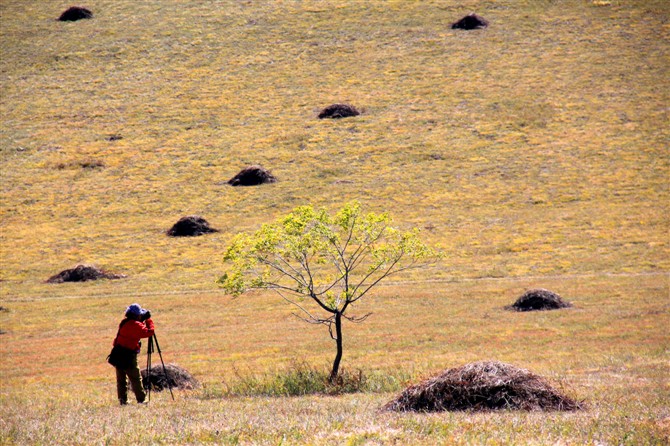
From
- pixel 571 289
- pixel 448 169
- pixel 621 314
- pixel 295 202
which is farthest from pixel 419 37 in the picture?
pixel 621 314

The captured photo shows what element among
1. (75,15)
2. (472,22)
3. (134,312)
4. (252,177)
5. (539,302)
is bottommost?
(252,177)

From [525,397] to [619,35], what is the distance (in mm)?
82803

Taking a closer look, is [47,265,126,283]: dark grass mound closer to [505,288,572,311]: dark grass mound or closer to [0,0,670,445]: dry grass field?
[0,0,670,445]: dry grass field

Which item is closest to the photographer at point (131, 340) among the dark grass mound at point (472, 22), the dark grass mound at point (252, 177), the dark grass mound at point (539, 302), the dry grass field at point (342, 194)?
the dry grass field at point (342, 194)

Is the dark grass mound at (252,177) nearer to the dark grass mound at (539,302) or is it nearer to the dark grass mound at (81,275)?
the dark grass mound at (81,275)

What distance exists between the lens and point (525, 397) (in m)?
14.0

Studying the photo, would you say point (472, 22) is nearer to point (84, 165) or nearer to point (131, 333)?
point (84, 165)

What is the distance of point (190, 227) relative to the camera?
2116 inches

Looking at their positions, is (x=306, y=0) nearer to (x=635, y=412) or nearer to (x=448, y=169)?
(x=448, y=169)

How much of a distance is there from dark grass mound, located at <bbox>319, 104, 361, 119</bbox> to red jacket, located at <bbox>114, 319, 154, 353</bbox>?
61106 mm

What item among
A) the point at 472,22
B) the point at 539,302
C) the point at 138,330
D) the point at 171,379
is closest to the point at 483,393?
the point at 138,330

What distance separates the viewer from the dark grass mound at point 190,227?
53500 mm

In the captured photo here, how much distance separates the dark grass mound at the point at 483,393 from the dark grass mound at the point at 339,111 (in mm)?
63558

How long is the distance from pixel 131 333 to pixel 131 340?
0.17 metres
